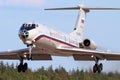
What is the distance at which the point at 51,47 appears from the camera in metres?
52.2

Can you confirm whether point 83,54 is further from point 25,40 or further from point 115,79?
point 115,79

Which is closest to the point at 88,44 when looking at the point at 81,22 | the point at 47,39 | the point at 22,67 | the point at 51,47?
the point at 51,47

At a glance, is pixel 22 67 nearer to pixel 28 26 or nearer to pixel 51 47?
pixel 51 47

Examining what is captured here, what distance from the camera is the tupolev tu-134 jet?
5088 cm

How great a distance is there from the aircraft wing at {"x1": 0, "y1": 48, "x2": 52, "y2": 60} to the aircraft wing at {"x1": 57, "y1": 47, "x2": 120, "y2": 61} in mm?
2318

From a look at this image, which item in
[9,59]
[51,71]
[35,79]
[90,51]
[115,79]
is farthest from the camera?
[51,71]

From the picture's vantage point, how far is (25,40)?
50.3m

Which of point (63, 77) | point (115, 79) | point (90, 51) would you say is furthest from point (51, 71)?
point (90, 51)

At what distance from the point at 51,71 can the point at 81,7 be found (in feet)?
241

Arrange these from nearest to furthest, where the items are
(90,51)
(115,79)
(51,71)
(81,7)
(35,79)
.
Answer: (90,51)
(81,7)
(115,79)
(35,79)
(51,71)

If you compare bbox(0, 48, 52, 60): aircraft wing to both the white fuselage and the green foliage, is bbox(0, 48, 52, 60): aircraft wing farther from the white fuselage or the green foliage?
the green foliage

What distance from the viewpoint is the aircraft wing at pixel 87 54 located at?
53156 millimetres

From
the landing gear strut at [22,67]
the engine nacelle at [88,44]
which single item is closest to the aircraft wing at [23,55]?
the landing gear strut at [22,67]

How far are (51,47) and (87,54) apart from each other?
4.51 metres
